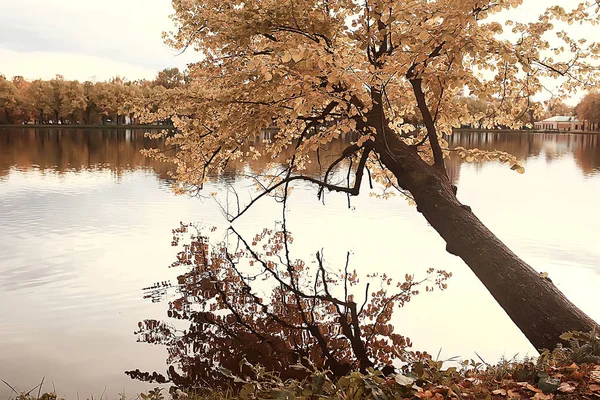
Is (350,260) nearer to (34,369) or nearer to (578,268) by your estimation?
(578,268)

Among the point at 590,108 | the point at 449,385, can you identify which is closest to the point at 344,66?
the point at 449,385

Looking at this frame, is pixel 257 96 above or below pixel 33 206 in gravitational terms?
above

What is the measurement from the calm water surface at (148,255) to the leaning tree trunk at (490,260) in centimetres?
166

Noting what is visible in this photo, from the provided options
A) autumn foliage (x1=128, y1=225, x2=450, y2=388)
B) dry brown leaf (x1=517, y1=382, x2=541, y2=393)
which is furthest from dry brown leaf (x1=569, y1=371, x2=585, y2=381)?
autumn foliage (x1=128, y1=225, x2=450, y2=388)

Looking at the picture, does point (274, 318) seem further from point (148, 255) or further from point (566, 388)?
point (566, 388)

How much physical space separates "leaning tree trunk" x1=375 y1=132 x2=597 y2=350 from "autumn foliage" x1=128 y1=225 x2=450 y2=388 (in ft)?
5.81

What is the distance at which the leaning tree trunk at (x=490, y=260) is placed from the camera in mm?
8062

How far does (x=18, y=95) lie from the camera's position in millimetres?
118312

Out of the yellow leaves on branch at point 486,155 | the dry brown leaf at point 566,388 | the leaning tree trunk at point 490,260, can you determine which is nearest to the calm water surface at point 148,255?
the leaning tree trunk at point 490,260

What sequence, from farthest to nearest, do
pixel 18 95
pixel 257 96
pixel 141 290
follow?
1. pixel 18 95
2. pixel 141 290
3. pixel 257 96

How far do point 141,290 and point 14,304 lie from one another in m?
2.45

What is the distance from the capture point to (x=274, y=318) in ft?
35.6

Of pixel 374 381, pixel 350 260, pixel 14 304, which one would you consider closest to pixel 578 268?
pixel 350 260

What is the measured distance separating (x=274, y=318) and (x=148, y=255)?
596 centimetres
